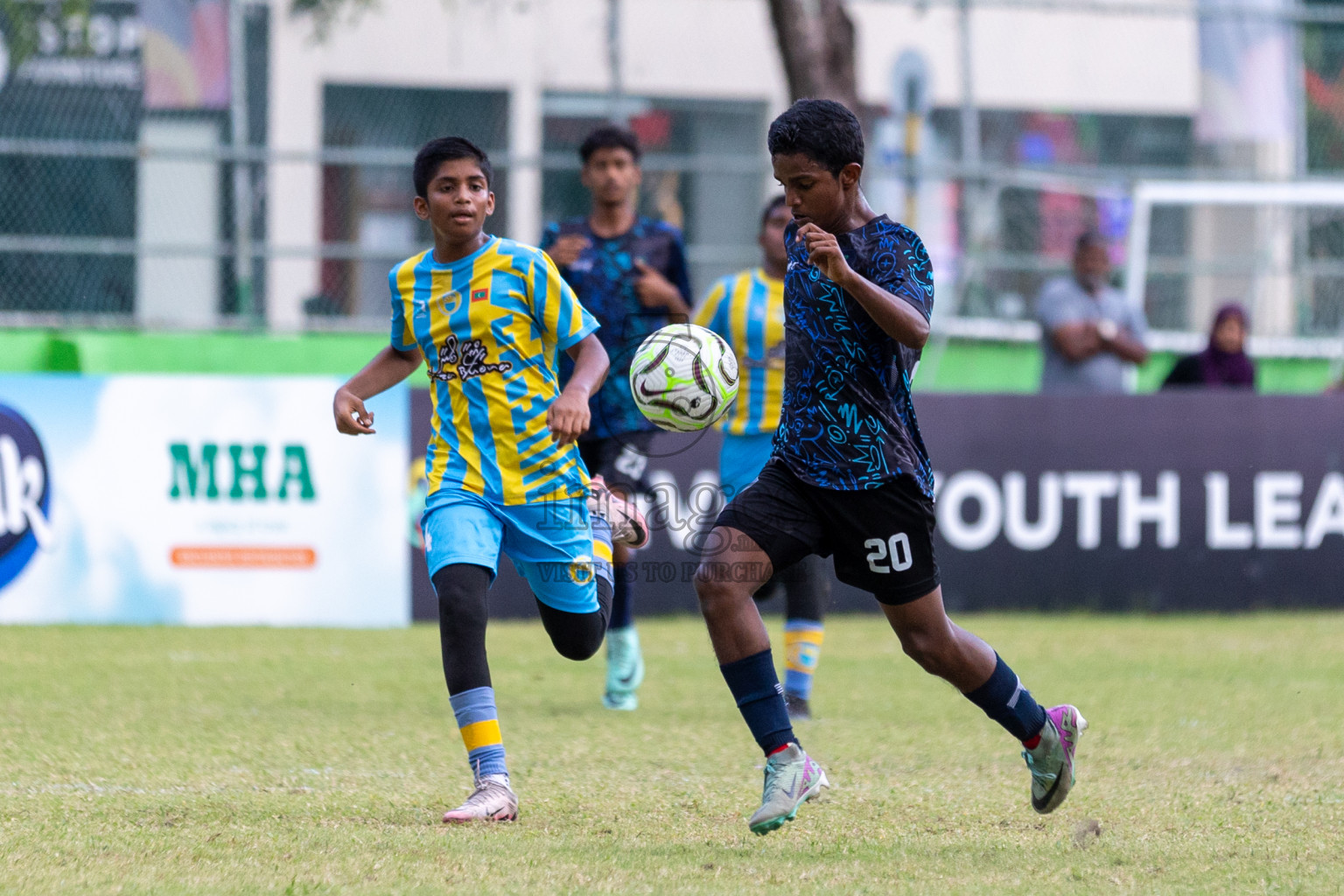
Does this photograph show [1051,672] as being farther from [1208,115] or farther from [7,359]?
Answer: [1208,115]

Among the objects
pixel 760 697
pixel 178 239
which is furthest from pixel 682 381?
pixel 178 239

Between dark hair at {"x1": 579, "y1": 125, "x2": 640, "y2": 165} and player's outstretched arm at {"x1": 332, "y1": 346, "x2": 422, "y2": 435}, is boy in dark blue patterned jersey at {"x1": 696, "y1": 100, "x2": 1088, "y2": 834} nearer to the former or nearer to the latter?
player's outstretched arm at {"x1": 332, "y1": 346, "x2": 422, "y2": 435}

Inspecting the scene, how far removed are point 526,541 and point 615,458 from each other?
2.12 m

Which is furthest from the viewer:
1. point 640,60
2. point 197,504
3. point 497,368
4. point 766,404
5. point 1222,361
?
point 640,60

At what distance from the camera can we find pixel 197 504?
1003 centimetres

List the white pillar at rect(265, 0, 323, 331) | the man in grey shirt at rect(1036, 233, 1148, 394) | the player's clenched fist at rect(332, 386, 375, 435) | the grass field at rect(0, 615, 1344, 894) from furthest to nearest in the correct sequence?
the white pillar at rect(265, 0, 323, 331) < the man in grey shirt at rect(1036, 233, 1148, 394) < the player's clenched fist at rect(332, 386, 375, 435) < the grass field at rect(0, 615, 1344, 894)

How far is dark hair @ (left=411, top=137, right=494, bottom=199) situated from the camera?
516cm

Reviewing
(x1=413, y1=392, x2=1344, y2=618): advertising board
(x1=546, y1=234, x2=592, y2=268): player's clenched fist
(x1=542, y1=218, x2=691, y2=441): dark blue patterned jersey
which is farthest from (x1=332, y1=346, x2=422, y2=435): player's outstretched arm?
(x1=413, y1=392, x2=1344, y2=618): advertising board

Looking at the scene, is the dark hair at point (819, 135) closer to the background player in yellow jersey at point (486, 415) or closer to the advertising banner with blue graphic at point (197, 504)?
the background player in yellow jersey at point (486, 415)

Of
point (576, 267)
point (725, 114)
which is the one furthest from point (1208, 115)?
point (576, 267)

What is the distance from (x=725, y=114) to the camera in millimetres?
14711

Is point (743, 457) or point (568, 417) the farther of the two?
point (743, 457)

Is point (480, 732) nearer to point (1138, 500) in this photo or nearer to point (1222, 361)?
point (1138, 500)

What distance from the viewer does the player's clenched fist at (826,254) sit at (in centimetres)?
429
